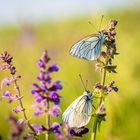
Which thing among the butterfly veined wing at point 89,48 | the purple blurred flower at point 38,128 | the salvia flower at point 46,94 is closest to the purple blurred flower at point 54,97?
the salvia flower at point 46,94

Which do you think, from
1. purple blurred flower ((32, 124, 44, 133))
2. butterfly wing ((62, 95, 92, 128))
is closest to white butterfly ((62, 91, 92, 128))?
butterfly wing ((62, 95, 92, 128))

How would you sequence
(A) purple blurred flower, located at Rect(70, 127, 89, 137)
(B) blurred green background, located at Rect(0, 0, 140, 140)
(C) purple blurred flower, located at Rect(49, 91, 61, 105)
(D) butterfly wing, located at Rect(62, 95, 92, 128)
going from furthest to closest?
(B) blurred green background, located at Rect(0, 0, 140, 140) → (D) butterfly wing, located at Rect(62, 95, 92, 128) → (A) purple blurred flower, located at Rect(70, 127, 89, 137) → (C) purple blurred flower, located at Rect(49, 91, 61, 105)

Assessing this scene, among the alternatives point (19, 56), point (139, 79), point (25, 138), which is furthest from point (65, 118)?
point (19, 56)

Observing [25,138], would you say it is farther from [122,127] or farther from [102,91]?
[122,127]

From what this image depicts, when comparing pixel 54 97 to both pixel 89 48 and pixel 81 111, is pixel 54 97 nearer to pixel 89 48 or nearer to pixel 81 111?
pixel 81 111

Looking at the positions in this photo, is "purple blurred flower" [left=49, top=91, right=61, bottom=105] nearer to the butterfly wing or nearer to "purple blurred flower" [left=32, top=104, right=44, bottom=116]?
"purple blurred flower" [left=32, top=104, right=44, bottom=116]

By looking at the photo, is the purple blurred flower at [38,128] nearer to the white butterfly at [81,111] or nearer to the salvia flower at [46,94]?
the salvia flower at [46,94]

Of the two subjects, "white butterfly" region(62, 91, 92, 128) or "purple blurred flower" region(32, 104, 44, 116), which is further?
"white butterfly" region(62, 91, 92, 128)

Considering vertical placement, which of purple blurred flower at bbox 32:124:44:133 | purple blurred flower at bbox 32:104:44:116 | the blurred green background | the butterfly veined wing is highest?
the blurred green background
